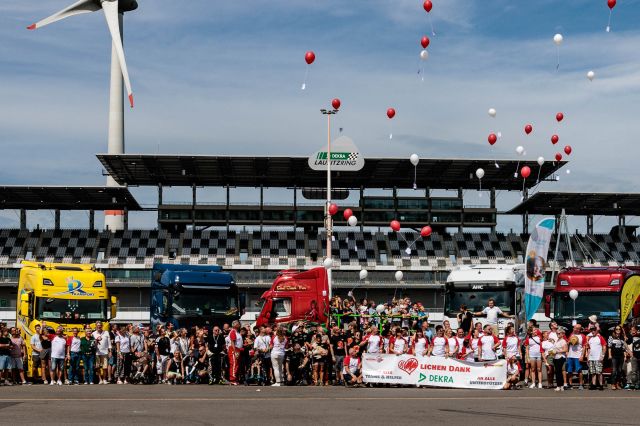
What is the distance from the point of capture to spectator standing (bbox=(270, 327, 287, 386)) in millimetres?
24781

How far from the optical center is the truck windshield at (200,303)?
95.1ft

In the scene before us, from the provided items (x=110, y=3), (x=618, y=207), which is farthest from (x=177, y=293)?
(x=618, y=207)

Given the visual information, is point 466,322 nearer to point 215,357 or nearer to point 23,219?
point 215,357

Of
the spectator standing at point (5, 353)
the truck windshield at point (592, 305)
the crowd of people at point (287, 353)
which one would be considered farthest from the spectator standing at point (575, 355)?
the spectator standing at point (5, 353)

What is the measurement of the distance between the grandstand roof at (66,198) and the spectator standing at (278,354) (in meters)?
39.0

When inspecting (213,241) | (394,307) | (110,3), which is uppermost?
(110,3)

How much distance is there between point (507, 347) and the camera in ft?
78.4

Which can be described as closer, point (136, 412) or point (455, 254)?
point (136, 412)

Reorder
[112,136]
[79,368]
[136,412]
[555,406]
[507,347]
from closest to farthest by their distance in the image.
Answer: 1. [136,412]
2. [555,406]
3. [507,347]
4. [79,368]
5. [112,136]

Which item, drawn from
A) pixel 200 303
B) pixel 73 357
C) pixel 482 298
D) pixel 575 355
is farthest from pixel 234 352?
pixel 575 355

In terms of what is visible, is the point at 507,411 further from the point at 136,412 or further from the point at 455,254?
the point at 455,254

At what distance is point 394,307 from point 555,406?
1102cm

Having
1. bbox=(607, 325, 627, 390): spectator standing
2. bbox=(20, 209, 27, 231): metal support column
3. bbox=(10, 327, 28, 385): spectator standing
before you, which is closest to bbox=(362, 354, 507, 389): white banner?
bbox=(607, 325, 627, 390): spectator standing

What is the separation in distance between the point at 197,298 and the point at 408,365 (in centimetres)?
812
